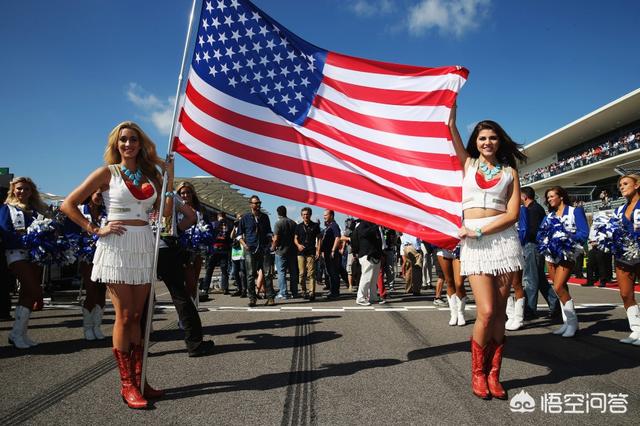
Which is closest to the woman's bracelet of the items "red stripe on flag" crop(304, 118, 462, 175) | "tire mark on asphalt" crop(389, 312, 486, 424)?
"red stripe on flag" crop(304, 118, 462, 175)

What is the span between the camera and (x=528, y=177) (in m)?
53.8

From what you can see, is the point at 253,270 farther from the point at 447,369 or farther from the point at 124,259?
the point at 124,259

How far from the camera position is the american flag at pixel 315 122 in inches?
153

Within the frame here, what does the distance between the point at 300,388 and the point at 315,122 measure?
2.54 metres

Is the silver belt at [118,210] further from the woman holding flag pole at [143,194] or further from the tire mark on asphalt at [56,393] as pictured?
the tire mark on asphalt at [56,393]

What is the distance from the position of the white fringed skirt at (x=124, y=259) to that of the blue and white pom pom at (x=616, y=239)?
5231 millimetres

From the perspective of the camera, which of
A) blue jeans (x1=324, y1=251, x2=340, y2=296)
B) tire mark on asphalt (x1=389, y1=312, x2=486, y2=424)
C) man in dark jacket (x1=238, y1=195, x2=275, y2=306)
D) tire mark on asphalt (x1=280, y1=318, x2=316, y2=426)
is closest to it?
tire mark on asphalt (x1=280, y1=318, x2=316, y2=426)

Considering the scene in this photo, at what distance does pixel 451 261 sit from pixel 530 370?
2506 millimetres

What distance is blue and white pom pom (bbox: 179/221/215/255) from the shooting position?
655 centimetres

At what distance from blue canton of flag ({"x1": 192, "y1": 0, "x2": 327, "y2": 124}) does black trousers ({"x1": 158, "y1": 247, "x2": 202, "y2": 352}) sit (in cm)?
192

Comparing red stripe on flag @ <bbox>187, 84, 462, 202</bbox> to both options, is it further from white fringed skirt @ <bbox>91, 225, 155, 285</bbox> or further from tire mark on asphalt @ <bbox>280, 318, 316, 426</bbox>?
tire mark on asphalt @ <bbox>280, 318, 316, 426</bbox>

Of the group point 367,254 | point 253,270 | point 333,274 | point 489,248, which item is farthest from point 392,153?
point 333,274

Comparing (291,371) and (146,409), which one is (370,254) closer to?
(291,371)

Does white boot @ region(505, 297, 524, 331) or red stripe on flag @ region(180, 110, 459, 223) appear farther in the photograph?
white boot @ region(505, 297, 524, 331)
